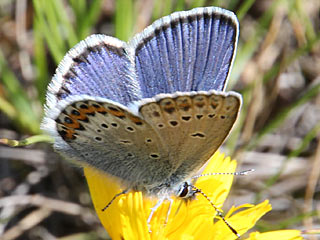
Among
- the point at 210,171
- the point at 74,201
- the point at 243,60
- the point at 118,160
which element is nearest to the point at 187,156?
the point at 118,160

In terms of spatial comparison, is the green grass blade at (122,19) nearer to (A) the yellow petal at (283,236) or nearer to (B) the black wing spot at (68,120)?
(B) the black wing spot at (68,120)

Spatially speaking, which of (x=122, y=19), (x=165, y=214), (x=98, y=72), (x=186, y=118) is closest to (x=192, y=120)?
(x=186, y=118)

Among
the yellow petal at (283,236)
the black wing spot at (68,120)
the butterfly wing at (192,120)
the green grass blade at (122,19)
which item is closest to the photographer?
the butterfly wing at (192,120)

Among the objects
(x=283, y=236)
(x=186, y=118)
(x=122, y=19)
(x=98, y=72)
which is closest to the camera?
(x=186, y=118)

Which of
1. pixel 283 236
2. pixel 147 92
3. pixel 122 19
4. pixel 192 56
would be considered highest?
pixel 122 19

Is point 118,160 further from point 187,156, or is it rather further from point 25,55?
point 25,55

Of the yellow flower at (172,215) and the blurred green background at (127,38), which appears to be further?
the blurred green background at (127,38)

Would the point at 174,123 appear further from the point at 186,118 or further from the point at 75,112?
the point at 75,112

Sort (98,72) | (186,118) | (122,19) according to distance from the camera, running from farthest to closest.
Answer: (122,19) < (98,72) < (186,118)

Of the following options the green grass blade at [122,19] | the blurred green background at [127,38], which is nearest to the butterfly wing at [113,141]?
the blurred green background at [127,38]
